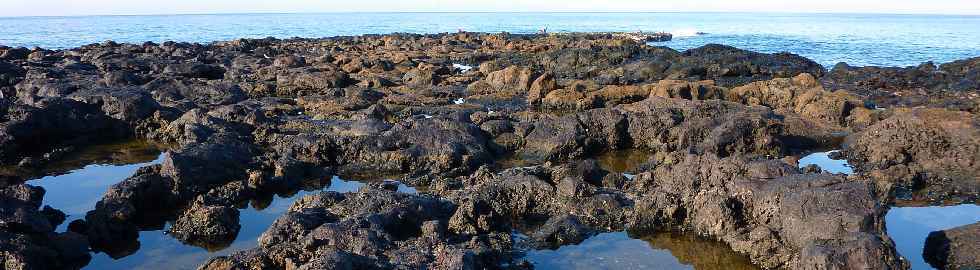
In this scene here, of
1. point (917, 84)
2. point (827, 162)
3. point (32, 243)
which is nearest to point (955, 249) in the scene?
point (827, 162)

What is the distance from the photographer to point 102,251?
10766 millimetres

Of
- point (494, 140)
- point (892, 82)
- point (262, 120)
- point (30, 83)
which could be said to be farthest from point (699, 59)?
point (30, 83)

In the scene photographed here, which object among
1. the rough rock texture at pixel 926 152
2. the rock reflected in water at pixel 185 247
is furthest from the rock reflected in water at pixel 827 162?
the rock reflected in water at pixel 185 247

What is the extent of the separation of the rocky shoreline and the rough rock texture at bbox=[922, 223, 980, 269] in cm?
127

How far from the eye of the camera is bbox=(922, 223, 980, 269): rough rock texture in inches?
381

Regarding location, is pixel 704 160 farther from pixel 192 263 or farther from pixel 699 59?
pixel 699 59

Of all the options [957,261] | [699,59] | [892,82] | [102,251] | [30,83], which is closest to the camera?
[957,261]

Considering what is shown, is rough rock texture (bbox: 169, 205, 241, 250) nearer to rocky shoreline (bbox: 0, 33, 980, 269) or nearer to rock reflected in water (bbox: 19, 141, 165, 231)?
rocky shoreline (bbox: 0, 33, 980, 269)

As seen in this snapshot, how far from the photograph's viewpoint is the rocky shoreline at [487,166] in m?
9.81

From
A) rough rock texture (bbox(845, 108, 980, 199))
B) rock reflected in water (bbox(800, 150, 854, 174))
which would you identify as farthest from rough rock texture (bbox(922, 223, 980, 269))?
rock reflected in water (bbox(800, 150, 854, 174))

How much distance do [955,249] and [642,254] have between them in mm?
4402

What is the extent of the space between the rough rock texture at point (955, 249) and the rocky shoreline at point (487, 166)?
1266mm

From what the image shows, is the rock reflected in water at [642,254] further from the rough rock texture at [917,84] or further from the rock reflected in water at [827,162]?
the rough rock texture at [917,84]

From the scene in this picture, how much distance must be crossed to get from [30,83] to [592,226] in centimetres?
2360
